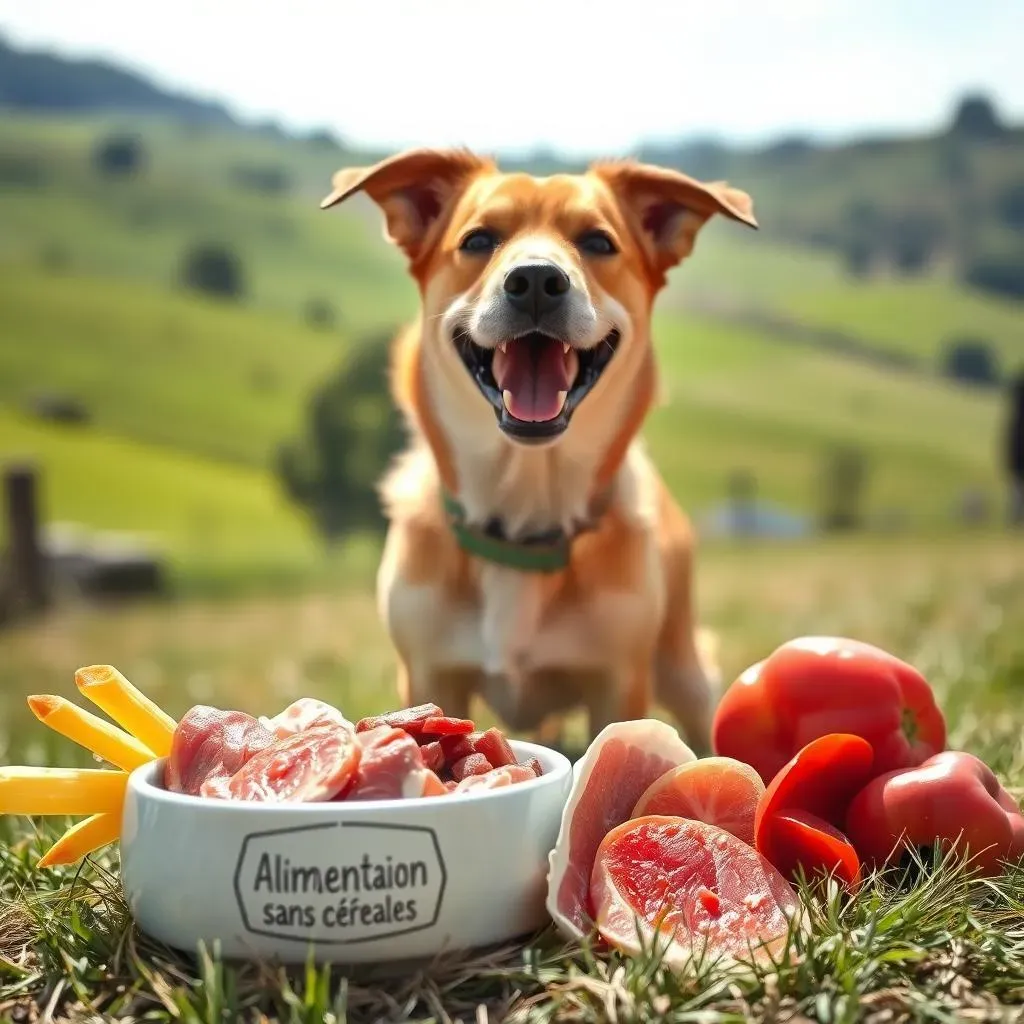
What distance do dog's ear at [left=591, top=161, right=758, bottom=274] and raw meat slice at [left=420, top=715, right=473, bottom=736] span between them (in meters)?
1.36

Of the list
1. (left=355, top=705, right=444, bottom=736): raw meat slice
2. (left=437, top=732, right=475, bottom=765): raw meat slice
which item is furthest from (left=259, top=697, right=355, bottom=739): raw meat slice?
(left=437, top=732, right=475, bottom=765): raw meat slice

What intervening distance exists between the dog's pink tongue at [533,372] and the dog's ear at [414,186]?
46cm

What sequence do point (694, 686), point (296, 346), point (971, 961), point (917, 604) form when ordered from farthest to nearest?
point (296, 346) < point (917, 604) < point (694, 686) < point (971, 961)

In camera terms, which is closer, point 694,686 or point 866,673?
point 866,673

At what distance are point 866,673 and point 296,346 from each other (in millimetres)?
19233

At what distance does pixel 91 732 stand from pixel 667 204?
70.7 inches

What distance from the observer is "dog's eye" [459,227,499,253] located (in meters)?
2.67

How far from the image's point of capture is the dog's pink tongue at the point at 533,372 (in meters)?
2.61

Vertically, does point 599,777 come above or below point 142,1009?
above

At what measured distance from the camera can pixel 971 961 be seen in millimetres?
1755

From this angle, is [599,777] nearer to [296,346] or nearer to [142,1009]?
[142,1009]

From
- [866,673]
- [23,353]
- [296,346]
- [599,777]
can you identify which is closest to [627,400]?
[866,673]

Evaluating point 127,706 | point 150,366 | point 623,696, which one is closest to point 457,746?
point 127,706

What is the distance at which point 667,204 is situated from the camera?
294 cm
